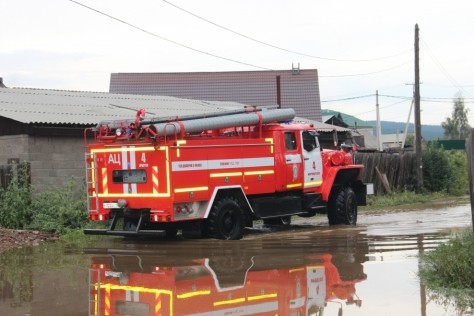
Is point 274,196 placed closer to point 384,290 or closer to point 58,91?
point 384,290

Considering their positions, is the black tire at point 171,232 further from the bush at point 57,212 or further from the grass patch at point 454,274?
the grass patch at point 454,274

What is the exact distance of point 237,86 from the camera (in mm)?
46750

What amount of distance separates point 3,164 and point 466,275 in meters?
14.0

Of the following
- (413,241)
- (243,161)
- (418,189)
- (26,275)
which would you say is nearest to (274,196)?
(243,161)

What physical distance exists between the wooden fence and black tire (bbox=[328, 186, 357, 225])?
11.0 metres

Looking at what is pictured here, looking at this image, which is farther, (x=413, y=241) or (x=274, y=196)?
(x=274, y=196)

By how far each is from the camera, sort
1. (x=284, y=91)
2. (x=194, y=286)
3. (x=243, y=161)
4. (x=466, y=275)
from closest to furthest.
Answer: (x=466, y=275) < (x=194, y=286) < (x=243, y=161) < (x=284, y=91)

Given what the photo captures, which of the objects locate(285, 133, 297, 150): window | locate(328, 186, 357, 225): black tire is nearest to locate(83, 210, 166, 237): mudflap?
locate(285, 133, 297, 150): window

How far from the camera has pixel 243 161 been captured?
15383mm

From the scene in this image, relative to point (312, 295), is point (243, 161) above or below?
above

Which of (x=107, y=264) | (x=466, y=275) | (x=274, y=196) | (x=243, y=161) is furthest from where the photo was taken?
(x=274, y=196)

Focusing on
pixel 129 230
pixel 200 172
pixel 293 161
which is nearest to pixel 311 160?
pixel 293 161

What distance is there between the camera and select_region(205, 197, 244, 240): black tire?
14.7 metres

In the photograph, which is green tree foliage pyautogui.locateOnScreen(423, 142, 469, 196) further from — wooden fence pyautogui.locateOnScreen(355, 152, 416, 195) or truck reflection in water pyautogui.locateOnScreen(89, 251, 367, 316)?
truck reflection in water pyautogui.locateOnScreen(89, 251, 367, 316)
